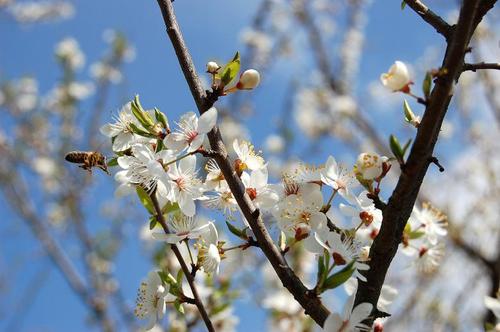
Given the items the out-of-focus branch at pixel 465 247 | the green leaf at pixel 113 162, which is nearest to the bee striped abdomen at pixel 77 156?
the green leaf at pixel 113 162

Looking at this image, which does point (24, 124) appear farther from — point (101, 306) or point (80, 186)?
point (101, 306)

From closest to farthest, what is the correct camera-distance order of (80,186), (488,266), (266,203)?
(266,203), (488,266), (80,186)

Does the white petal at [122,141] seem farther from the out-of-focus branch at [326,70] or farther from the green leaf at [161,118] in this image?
the out-of-focus branch at [326,70]

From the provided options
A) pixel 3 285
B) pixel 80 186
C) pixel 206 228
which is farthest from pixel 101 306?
pixel 206 228

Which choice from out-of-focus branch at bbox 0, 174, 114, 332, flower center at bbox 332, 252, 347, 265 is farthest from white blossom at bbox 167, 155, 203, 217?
out-of-focus branch at bbox 0, 174, 114, 332

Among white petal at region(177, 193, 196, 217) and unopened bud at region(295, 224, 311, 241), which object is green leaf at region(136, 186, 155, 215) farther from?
unopened bud at region(295, 224, 311, 241)

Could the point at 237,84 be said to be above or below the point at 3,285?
below
